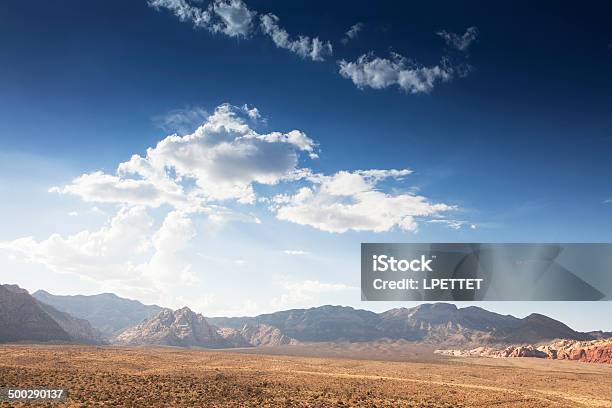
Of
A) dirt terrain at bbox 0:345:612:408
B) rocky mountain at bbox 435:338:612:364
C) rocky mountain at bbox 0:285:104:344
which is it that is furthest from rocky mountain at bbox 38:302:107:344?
rocky mountain at bbox 435:338:612:364

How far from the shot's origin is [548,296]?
68.0 meters

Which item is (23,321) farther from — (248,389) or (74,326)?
(248,389)

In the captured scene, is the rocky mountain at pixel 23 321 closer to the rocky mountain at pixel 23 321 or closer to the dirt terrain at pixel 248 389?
the rocky mountain at pixel 23 321

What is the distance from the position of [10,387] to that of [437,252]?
46849mm

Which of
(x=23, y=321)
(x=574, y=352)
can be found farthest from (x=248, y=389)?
(x=574, y=352)

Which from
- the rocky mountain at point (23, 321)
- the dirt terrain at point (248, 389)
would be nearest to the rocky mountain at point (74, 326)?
the rocky mountain at point (23, 321)

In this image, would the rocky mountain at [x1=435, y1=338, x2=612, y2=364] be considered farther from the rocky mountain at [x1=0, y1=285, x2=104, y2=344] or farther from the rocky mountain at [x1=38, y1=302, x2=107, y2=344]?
the rocky mountain at [x1=38, y1=302, x2=107, y2=344]

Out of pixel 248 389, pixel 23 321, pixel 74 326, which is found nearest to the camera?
pixel 248 389

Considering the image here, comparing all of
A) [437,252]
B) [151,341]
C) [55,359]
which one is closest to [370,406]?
[437,252]

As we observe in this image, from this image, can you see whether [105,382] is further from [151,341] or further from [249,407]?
[151,341]

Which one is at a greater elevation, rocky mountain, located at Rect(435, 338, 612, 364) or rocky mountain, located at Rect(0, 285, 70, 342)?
rocky mountain, located at Rect(0, 285, 70, 342)

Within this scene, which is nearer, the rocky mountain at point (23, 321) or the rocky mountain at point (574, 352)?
the rocky mountain at point (574, 352)

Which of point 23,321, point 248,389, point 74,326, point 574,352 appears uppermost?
point 248,389

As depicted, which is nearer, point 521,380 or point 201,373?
point 201,373
